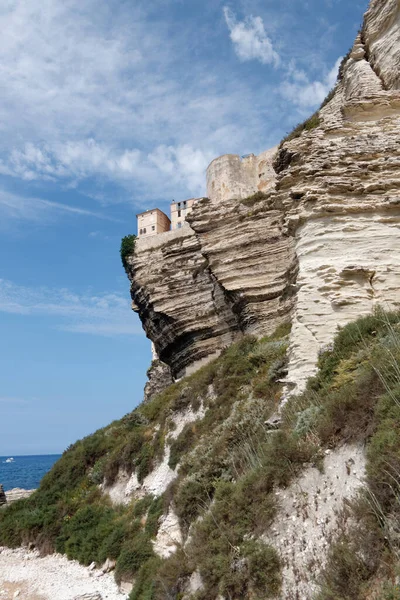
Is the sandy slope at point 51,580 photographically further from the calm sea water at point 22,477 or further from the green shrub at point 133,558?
the calm sea water at point 22,477

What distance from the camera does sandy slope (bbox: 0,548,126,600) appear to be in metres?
11.6

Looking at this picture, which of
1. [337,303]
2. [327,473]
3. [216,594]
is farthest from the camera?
[337,303]

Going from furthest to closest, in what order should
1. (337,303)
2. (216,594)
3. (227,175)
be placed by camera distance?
(227,175) → (337,303) → (216,594)

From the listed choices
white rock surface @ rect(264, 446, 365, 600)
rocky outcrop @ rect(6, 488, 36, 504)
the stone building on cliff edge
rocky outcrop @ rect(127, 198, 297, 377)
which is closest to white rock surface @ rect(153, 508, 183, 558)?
white rock surface @ rect(264, 446, 365, 600)

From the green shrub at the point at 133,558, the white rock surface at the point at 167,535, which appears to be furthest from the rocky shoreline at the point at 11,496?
the white rock surface at the point at 167,535

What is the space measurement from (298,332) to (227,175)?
30931mm

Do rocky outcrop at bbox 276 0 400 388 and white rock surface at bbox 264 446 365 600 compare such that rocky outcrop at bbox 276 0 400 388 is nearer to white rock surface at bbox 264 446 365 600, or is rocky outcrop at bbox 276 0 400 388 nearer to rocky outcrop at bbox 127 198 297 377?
white rock surface at bbox 264 446 365 600

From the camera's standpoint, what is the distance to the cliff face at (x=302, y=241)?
30.4 feet

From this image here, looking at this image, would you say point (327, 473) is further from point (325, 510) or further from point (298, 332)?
point (298, 332)

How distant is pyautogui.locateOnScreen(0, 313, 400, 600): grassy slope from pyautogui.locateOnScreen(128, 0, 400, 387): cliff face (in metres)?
1.44

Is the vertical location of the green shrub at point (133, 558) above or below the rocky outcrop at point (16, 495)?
below

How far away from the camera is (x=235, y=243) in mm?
20750

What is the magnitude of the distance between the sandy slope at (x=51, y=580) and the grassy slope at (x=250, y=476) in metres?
0.51

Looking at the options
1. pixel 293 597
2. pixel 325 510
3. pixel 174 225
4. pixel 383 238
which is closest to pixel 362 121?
pixel 383 238
